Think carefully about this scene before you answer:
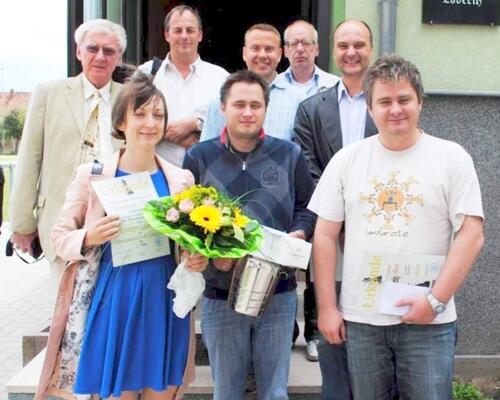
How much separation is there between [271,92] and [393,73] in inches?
57.1

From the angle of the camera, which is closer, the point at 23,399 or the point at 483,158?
the point at 23,399

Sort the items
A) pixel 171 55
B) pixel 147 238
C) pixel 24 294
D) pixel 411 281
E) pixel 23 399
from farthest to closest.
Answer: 1. pixel 24 294
2. pixel 171 55
3. pixel 23 399
4. pixel 147 238
5. pixel 411 281

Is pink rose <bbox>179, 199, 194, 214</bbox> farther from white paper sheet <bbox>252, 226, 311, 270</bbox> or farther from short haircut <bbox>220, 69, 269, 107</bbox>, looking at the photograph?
short haircut <bbox>220, 69, 269, 107</bbox>

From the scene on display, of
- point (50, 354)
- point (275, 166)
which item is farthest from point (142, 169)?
point (50, 354)

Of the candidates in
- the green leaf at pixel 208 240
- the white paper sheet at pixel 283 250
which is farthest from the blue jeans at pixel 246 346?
the green leaf at pixel 208 240

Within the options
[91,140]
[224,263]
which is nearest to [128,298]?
[224,263]

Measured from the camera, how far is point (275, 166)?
297 cm

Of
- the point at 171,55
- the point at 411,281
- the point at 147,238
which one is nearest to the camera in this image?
the point at 411,281

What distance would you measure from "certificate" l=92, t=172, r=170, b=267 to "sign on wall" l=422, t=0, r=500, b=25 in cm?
314

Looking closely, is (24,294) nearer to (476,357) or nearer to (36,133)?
(36,133)

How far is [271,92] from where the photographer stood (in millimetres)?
3895

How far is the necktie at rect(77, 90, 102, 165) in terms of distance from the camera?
378 cm

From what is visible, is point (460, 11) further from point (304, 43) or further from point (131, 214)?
point (131, 214)

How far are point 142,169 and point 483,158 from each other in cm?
311
